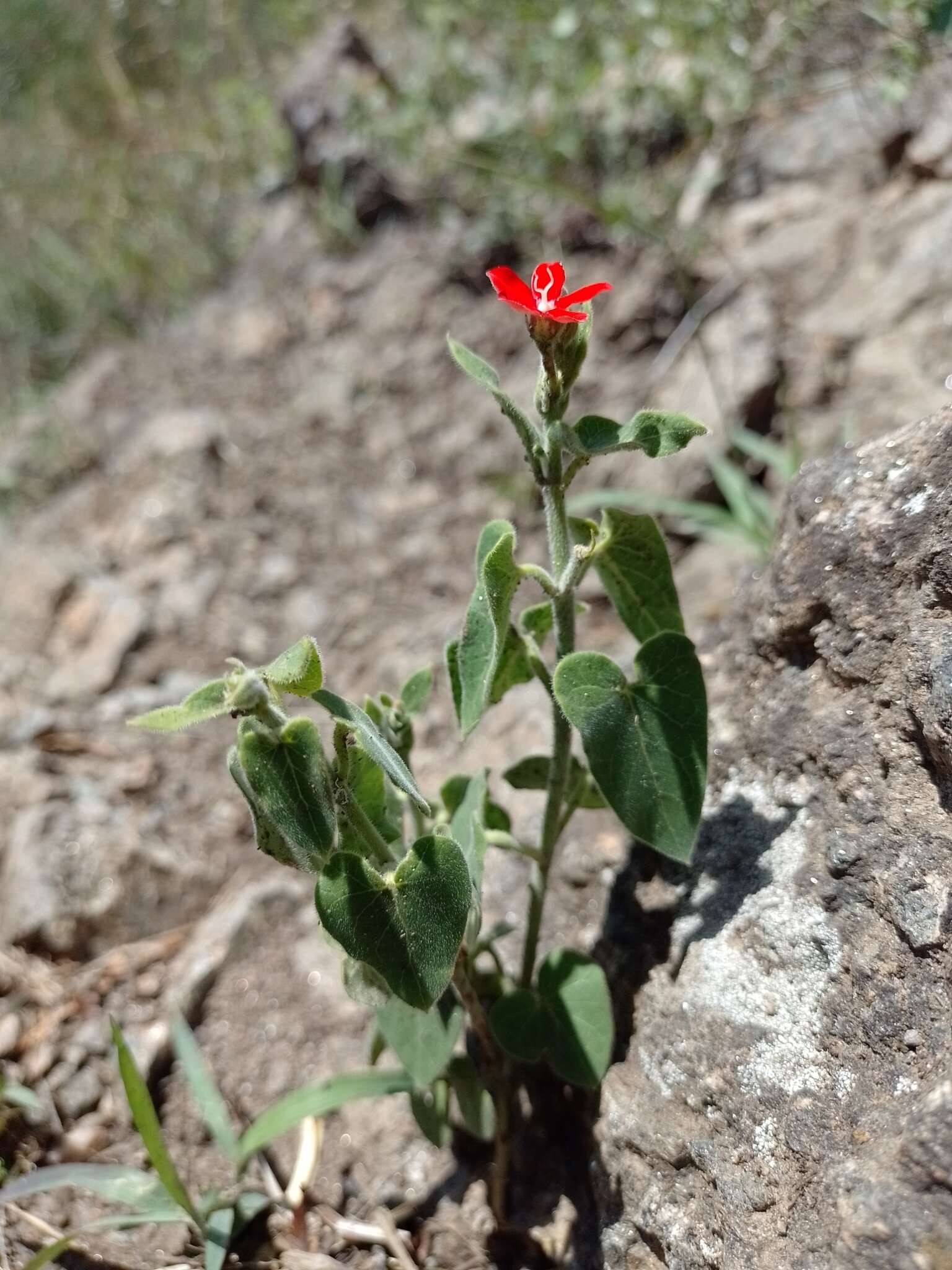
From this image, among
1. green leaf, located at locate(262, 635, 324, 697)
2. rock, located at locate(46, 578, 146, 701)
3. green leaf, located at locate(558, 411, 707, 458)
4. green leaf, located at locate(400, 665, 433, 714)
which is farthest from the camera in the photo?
rock, located at locate(46, 578, 146, 701)

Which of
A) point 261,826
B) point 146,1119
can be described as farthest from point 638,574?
point 146,1119

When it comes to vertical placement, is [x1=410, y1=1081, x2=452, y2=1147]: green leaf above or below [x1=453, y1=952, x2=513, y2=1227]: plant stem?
above

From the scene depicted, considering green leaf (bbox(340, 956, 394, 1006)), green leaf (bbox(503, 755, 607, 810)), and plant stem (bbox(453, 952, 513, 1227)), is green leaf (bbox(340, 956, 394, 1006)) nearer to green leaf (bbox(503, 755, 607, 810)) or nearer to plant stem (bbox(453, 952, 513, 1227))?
plant stem (bbox(453, 952, 513, 1227))

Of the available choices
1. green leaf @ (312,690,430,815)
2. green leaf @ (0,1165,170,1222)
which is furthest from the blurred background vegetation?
green leaf @ (0,1165,170,1222)

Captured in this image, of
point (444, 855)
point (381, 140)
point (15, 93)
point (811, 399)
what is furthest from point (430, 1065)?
point (15, 93)

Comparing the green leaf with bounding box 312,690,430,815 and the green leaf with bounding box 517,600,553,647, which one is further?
the green leaf with bounding box 517,600,553,647

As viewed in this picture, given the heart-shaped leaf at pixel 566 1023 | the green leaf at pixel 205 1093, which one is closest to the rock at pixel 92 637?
the green leaf at pixel 205 1093

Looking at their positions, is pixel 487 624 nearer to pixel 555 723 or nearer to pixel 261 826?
pixel 555 723

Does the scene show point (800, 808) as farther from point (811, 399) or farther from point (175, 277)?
point (175, 277)
